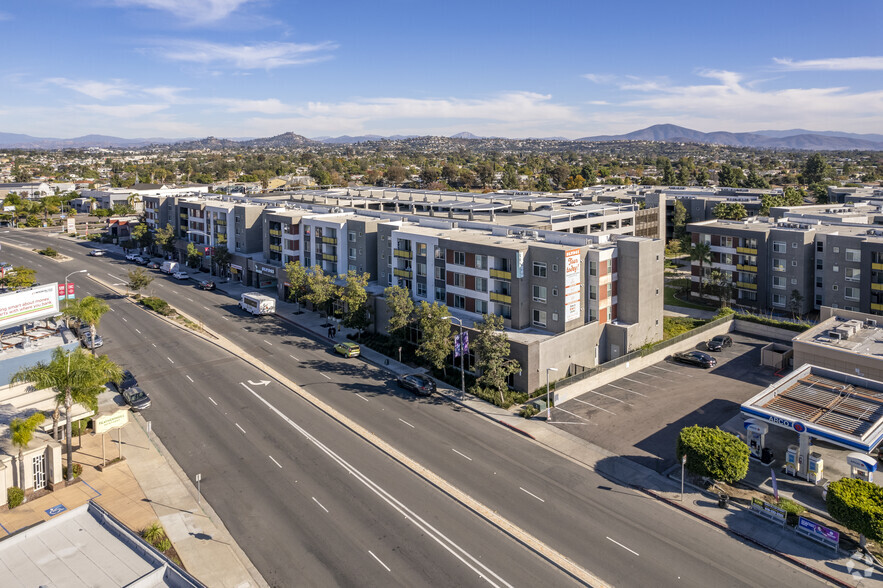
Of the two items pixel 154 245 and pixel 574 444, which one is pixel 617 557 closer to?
pixel 574 444

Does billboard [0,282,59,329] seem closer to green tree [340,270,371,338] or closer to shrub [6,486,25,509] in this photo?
shrub [6,486,25,509]

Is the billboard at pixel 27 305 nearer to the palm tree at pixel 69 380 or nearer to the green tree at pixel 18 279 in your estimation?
the palm tree at pixel 69 380

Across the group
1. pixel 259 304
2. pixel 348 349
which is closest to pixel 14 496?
pixel 348 349

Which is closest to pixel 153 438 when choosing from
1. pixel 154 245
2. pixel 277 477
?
pixel 277 477

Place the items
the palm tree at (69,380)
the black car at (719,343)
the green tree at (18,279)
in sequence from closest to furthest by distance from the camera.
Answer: the palm tree at (69,380), the black car at (719,343), the green tree at (18,279)

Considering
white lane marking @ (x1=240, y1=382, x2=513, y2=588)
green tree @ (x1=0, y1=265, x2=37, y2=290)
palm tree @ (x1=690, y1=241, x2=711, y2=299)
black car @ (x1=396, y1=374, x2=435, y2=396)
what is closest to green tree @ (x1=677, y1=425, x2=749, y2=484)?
white lane marking @ (x1=240, y1=382, x2=513, y2=588)

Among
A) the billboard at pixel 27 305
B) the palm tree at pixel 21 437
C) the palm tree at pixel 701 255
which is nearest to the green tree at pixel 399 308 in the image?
the billboard at pixel 27 305

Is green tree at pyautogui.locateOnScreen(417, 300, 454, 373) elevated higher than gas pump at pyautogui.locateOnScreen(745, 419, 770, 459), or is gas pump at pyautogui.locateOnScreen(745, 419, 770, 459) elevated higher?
green tree at pyautogui.locateOnScreen(417, 300, 454, 373)

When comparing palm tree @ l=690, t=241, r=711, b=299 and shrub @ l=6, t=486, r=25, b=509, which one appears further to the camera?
palm tree @ l=690, t=241, r=711, b=299
